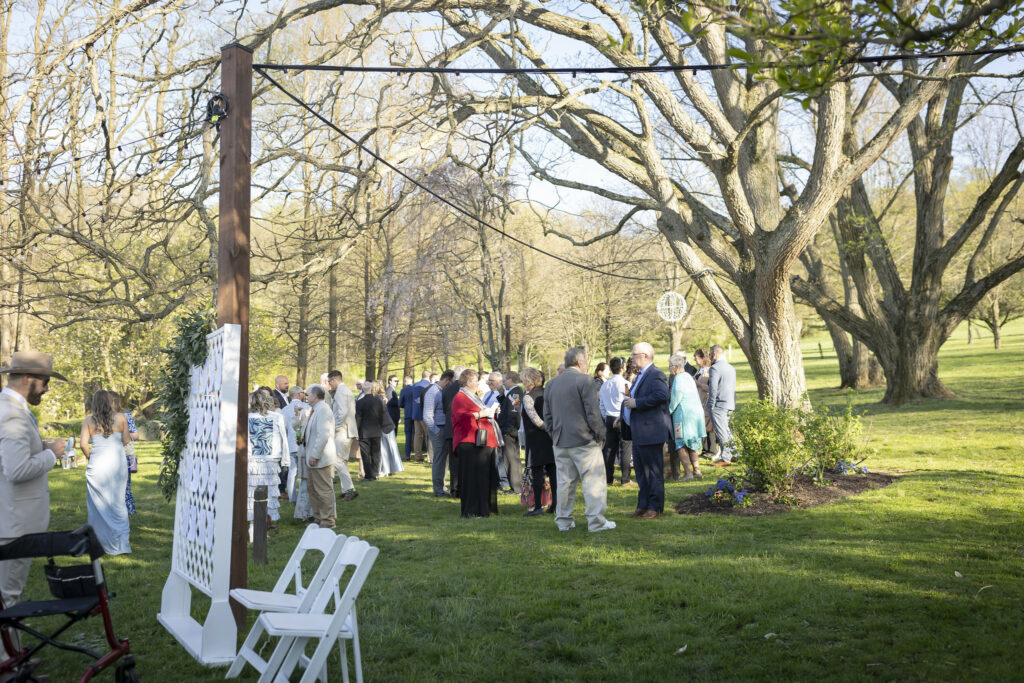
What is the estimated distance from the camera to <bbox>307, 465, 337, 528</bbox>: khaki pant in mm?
10828

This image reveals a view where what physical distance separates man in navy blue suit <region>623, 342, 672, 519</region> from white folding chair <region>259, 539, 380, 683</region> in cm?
573

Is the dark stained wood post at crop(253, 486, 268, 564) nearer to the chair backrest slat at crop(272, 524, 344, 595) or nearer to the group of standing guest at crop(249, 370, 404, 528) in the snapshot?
the group of standing guest at crop(249, 370, 404, 528)

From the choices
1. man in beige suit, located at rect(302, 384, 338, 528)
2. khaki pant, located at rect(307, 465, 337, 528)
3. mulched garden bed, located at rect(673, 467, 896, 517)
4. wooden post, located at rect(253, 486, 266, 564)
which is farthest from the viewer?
khaki pant, located at rect(307, 465, 337, 528)

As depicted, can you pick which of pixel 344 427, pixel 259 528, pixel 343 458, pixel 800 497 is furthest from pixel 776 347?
pixel 259 528

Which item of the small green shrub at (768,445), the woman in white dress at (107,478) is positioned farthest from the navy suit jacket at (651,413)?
the woman in white dress at (107,478)

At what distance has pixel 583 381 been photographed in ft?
32.4

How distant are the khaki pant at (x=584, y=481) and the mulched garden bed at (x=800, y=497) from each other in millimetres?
1359

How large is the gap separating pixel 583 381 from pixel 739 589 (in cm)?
346

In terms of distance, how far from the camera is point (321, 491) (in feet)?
35.6

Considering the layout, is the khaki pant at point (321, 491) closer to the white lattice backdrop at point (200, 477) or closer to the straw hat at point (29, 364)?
the white lattice backdrop at point (200, 477)

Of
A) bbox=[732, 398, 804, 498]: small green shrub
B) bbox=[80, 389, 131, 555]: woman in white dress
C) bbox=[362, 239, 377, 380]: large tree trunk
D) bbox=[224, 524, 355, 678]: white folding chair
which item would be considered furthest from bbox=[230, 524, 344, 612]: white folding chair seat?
bbox=[362, 239, 377, 380]: large tree trunk

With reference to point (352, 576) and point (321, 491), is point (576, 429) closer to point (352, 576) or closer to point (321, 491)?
point (321, 491)

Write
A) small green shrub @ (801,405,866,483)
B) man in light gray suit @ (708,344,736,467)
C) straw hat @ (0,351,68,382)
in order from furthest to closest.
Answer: man in light gray suit @ (708,344,736,467), small green shrub @ (801,405,866,483), straw hat @ (0,351,68,382)

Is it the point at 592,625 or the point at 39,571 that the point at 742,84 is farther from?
the point at 39,571
